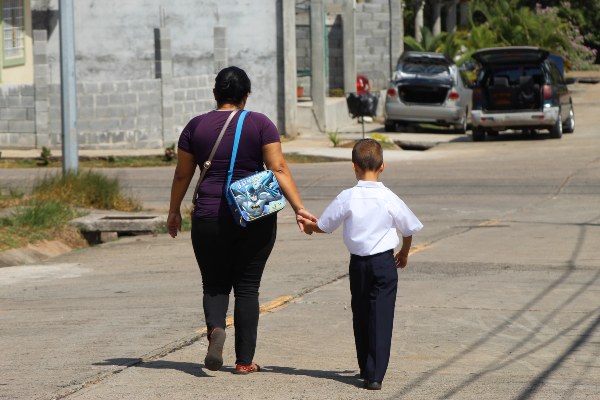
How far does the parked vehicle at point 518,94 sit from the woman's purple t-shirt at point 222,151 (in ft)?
69.0

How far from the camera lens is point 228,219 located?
289 inches

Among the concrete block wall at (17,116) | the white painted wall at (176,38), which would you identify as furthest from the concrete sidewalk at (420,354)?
→ the white painted wall at (176,38)

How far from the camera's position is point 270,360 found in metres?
8.00

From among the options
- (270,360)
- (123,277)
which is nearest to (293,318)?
(270,360)

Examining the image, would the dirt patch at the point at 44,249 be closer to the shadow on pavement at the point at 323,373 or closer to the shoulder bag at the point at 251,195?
the shadow on pavement at the point at 323,373

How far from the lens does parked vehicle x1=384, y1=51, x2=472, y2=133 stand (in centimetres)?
3106

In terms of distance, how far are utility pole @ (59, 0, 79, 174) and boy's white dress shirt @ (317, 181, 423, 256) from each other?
11.4 m

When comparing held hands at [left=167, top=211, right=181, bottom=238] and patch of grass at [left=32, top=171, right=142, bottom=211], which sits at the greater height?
held hands at [left=167, top=211, right=181, bottom=238]

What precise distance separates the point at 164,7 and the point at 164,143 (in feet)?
11.8

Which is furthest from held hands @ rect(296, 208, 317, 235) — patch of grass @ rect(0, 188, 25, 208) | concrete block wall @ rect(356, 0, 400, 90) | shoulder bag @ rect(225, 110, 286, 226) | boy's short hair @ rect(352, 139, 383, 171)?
concrete block wall @ rect(356, 0, 400, 90)

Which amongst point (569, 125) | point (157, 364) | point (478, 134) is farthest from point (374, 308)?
point (569, 125)

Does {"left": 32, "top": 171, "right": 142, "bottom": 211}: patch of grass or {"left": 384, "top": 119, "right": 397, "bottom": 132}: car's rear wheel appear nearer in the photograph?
{"left": 32, "top": 171, "right": 142, "bottom": 211}: patch of grass

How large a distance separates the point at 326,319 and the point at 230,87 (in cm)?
252

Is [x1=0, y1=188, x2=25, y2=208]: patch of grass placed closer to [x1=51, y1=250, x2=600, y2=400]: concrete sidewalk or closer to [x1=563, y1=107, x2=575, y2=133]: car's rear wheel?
[x1=51, y1=250, x2=600, y2=400]: concrete sidewalk
